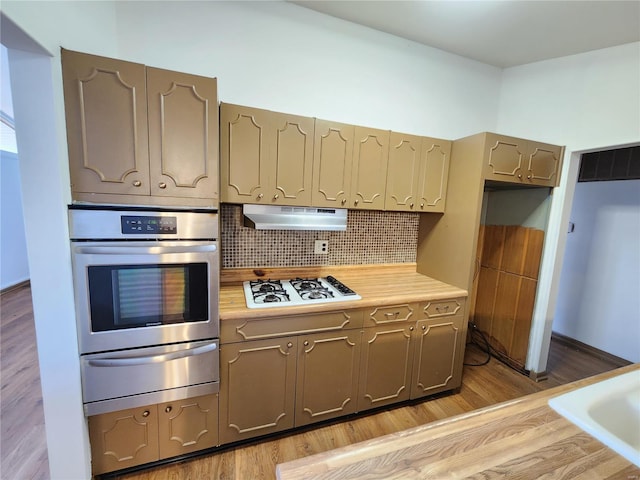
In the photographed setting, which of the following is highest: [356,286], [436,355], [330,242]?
[330,242]

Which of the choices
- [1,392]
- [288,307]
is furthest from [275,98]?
[1,392]

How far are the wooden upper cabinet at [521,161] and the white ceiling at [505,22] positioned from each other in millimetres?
770

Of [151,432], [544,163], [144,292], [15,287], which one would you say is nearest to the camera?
[144,292]

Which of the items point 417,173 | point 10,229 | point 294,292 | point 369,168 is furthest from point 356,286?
point 10,229

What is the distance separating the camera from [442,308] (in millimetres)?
2105

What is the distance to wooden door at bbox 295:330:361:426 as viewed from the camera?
177 cm

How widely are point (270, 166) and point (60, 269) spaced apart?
1.19 metres

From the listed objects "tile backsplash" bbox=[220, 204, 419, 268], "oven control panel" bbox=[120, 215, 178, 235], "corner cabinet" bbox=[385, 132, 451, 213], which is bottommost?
"tile backsplash" bbox=[220, 204, 419, 268]

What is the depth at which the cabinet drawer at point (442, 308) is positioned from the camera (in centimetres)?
205

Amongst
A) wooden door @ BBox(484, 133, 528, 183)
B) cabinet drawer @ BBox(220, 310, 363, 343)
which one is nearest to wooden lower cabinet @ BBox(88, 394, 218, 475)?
cabinet drawer @ BBox(220, 310, 363, 343)

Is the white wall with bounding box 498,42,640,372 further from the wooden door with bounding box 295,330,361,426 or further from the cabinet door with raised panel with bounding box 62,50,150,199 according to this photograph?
the cabinet door with raised panel with bounding box 62,50,150,199

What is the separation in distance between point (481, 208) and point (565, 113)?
3.59 feet

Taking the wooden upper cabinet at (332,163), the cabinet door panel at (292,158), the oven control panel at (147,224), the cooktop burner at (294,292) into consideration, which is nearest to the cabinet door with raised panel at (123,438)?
the cooktop burner at (294,292)

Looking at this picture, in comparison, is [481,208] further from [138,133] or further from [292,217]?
[138,133]
